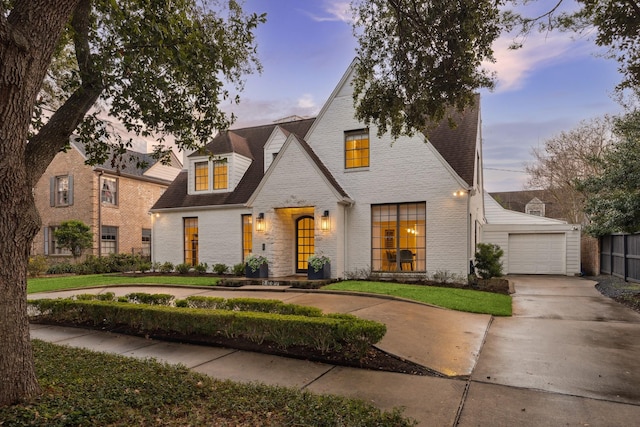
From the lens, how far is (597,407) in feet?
12.2

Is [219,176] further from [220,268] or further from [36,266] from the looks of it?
[36,266]

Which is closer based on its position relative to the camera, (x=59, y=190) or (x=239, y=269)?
(x=239, y=269)

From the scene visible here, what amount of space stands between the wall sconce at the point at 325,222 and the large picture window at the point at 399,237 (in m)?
1.71

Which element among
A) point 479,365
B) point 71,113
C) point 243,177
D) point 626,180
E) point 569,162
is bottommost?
point 479,365

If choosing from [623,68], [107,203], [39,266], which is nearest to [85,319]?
[623,68]

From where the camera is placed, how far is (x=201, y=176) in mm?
18047

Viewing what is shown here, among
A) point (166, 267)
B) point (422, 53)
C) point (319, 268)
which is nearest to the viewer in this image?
point (422, 53)

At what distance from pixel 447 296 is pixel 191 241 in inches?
484

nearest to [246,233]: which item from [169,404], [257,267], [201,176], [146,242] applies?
[257,267]

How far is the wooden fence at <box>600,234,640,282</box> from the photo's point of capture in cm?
1378

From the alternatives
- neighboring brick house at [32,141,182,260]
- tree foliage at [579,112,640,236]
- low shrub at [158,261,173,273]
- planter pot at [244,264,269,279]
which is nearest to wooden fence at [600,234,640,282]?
tree foliage at [579,112,640,236]

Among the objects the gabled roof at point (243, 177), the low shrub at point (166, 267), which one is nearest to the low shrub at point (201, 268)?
the low shrub at point (166, 267)

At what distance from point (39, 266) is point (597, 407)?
2146cm

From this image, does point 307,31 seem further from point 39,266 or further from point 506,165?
point 506,165
